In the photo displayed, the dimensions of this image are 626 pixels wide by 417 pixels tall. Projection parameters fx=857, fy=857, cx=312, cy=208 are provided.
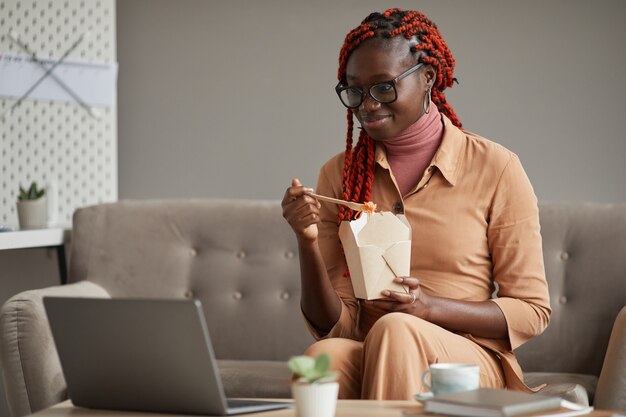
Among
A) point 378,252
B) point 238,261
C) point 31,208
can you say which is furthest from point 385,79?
point 31,208

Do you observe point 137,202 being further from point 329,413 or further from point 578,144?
point 329,413

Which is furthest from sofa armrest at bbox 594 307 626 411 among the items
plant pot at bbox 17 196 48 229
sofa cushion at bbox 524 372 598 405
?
plant pot at bbox 17 196 48 229

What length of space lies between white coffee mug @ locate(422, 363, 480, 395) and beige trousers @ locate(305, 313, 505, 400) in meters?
0.26

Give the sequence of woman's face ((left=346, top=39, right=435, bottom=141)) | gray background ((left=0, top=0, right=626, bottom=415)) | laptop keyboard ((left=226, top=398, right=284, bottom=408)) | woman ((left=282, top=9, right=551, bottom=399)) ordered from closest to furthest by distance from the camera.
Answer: laptop keyboard ((left=226, top=398, right=284, bottom=408)) < woman ((left=282, top=9, right=551, bottom=399)) < woman's face ((left=346, top=39, right=435, bottom=141)) < gray background ((left=0, top=0, right=626, bottom=415))

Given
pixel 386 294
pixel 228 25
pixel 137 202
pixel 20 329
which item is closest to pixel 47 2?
pixel 228 25

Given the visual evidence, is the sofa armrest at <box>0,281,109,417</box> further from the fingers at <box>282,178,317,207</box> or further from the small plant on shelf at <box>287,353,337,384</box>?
the small plant on shelf at <box>287,353,337,384</box>

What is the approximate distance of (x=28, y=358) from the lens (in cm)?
225

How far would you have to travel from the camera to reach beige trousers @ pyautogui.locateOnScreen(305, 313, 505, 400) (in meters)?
1.59

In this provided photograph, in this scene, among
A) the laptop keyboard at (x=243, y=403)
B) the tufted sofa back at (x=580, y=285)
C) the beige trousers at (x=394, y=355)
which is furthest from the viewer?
the tufted sofa back at (x=580, y=285)

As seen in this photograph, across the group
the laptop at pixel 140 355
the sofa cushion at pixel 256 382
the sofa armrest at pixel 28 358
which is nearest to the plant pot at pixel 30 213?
the sofa armrest at pixel 28 358

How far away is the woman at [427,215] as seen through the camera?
6.01 feet

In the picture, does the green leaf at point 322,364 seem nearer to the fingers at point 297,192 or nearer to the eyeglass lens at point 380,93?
the fingers at point 297,192

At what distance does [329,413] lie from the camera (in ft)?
3.97

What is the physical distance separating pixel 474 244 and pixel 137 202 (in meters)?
1.27
